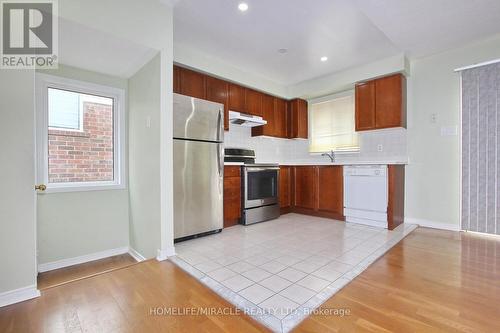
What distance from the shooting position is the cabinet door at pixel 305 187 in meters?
4.21

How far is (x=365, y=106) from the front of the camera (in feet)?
12.6

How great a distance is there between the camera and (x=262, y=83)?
4.37 m

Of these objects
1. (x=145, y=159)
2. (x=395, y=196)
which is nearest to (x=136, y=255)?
(x=145, y=159)

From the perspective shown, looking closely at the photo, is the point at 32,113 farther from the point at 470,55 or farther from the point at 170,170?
the point at 470,55

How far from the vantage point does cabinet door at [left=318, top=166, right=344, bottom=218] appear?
3850 millimetres

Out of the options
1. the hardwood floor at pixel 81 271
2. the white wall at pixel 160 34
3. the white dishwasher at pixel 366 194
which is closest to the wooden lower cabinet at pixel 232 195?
the white wall at pixel 160 34

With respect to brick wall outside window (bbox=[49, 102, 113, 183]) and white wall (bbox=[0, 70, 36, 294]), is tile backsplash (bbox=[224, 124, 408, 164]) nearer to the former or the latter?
brick wall outside window (bbox=[49, 102, 113, 183])

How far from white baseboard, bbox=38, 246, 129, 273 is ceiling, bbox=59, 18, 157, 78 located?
87.4 inches

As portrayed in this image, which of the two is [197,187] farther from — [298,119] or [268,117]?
[298,119]

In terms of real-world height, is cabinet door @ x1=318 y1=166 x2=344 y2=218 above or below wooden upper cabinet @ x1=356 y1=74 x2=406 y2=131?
below

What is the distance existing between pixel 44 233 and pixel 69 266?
48 centimetres

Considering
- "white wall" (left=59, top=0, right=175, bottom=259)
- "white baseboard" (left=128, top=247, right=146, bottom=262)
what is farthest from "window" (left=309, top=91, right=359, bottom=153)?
"white baseboard" (left=128, top=247, right=146, bottom=262)

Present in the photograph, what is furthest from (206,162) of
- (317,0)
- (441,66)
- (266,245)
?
(441,66)

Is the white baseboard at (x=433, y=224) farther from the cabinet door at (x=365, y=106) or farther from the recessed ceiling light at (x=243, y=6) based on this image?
the recessed ceiling light at (x=243, y=6)
